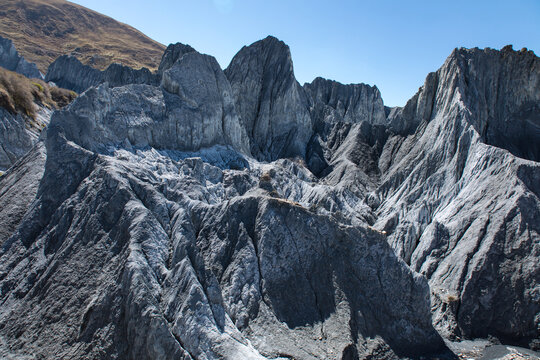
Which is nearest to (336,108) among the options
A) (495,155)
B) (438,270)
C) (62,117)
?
(495,155)

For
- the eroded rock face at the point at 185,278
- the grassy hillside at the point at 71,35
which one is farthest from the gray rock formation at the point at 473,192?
the grassy hillside at the point at 71,35

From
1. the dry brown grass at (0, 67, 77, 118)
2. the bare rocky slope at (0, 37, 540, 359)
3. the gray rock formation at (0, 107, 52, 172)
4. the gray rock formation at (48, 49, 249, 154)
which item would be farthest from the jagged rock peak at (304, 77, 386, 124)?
the gray rock formation at (0, 107, 52, 172)

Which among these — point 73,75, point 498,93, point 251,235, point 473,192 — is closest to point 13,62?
point 73,75

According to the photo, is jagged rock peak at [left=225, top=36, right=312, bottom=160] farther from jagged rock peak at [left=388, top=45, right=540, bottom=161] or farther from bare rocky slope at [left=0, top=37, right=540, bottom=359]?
jagged rock peak at [left=388, top=45, right=540, bottom=161]

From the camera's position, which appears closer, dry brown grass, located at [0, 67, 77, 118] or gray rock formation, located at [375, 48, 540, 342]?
gray rock formation, located at [375, 48, 540, 342]

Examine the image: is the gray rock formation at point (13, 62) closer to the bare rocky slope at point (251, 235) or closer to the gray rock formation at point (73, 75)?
the gray rock formation at point (73, 75)

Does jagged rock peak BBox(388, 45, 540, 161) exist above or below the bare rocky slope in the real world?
above
